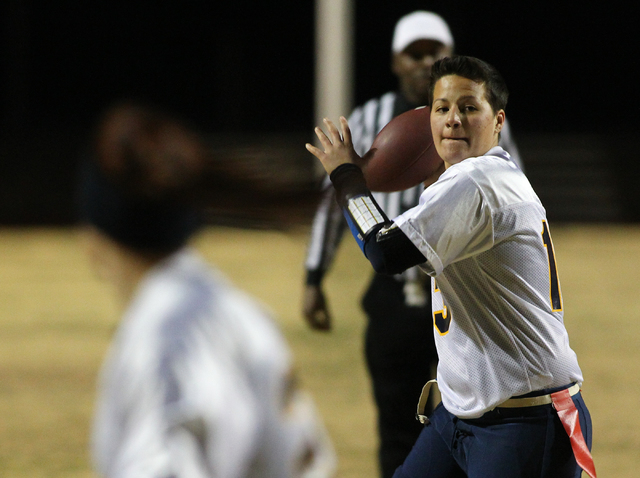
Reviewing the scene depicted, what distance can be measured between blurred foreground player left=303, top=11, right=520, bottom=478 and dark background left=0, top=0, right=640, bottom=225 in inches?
879

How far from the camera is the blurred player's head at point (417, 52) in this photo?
4.11 m

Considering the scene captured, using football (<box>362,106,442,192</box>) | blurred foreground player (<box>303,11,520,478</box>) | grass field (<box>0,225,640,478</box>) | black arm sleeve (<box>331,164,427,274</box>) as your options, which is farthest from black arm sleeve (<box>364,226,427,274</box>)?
blurred foreground player (<box>303,11,520,478</box>)

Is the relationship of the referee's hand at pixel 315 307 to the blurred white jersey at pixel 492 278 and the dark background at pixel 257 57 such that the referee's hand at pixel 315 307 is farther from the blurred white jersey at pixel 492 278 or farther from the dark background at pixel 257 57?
the dark background at pixel 257 57

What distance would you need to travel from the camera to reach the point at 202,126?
26.3 meters

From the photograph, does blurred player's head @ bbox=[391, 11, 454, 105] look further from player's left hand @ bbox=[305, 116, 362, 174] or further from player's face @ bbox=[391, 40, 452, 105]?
player's left hand @ bbox=[305, 116, 362, 174]

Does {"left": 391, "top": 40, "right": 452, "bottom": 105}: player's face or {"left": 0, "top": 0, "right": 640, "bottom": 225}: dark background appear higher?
{"left": 391, "top": 40, "right": 452, "bottom": 105}: player's face

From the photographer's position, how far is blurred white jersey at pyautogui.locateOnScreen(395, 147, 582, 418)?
7.72ft

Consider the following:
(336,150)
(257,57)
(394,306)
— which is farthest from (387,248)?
(257,57)

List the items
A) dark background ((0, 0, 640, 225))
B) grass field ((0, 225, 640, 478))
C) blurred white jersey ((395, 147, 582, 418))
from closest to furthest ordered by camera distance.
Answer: blurred white jersey ((395, 147, 582, 418))
grass field ((0, 225, 640, 478))
dark background ((0, 0, 640, 225))

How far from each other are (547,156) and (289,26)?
1161cm

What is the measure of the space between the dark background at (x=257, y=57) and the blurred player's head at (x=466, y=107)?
2385cm

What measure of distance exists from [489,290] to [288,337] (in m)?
5.31

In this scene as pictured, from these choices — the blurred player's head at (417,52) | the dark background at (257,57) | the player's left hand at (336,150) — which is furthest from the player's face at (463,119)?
the dark background at (257,57)

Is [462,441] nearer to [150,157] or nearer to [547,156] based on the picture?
[150,157]
